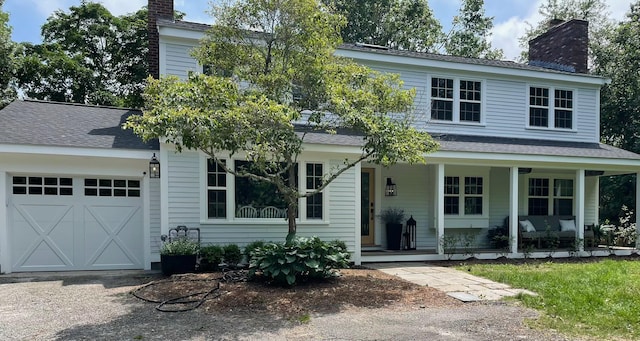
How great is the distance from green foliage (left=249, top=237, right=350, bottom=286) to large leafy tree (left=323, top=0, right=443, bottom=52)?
62.7 feet

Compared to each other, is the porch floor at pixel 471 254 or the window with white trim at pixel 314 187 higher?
the window with white trim at pixel 314 187

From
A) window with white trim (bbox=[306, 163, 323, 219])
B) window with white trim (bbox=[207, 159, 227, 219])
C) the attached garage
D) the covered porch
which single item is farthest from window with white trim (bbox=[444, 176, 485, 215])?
the attached garage

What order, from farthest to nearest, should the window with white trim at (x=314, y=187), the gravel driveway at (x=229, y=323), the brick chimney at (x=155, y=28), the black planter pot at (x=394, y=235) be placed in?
the black planter pot at (x=394, y=235) < the brick chimney at (x=155, y=28) < the window with white trim at (x=314, y=187) < the gravel driveway at (x=229, y=323)

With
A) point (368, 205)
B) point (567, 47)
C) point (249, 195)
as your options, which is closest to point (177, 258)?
point (249, 195)

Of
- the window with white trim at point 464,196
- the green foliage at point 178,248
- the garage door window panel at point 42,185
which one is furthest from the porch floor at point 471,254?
the garage door window panel at point 42,185

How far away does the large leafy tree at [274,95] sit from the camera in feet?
20.5

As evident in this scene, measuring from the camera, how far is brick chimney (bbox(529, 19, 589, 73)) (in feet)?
46.4

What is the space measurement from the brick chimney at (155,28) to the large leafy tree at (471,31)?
18.8 metres

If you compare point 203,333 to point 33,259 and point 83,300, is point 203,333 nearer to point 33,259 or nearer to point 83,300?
point 83,300

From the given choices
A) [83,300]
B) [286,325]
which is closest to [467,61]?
[286,325]

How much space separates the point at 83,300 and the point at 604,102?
21060 mm

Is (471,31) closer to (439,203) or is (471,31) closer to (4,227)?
(439,203)

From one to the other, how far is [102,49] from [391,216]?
19.2m

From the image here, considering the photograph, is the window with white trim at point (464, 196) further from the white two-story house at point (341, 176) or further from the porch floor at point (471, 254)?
the porch floor at point (471, 254)
